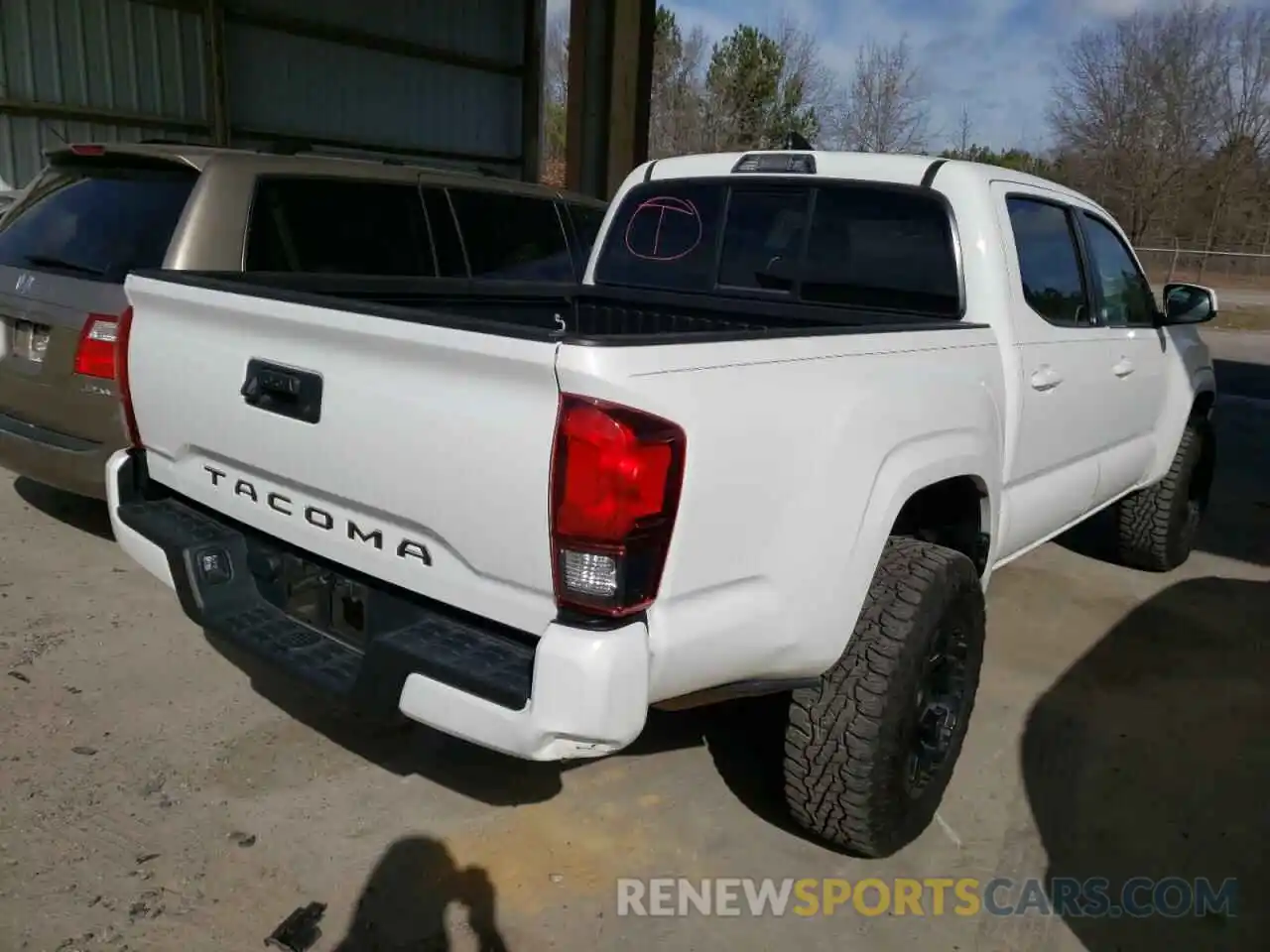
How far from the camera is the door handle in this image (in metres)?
3.34

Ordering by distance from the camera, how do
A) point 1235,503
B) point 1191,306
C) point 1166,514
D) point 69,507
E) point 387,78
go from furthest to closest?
point 387,78, point 1235,503, point 69,507, point 1166,514, point 1191,306

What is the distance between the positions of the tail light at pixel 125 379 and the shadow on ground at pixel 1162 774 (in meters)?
2.88

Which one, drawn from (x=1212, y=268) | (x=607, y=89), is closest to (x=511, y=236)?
(x=607, y=89)

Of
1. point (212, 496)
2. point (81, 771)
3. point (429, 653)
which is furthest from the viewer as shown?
point (81, 771)

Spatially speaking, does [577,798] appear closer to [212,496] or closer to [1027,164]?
[212,496]

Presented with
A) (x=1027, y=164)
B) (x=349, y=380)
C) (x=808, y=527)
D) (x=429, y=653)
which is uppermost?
(x=1027, y=164)

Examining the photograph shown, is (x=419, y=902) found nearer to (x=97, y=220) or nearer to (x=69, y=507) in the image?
(x=97, y=220)

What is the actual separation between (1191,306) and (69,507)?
551 centimetres

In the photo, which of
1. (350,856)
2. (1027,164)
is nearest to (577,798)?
(350,856)

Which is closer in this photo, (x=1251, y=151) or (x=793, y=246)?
(x=793, y=246)

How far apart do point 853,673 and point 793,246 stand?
5.49 ft

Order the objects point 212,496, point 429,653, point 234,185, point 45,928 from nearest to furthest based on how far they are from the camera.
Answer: point 429,653
point 45,928
point 212,496
point 234,185

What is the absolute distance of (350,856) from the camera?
105 inches

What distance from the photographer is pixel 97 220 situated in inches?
171
